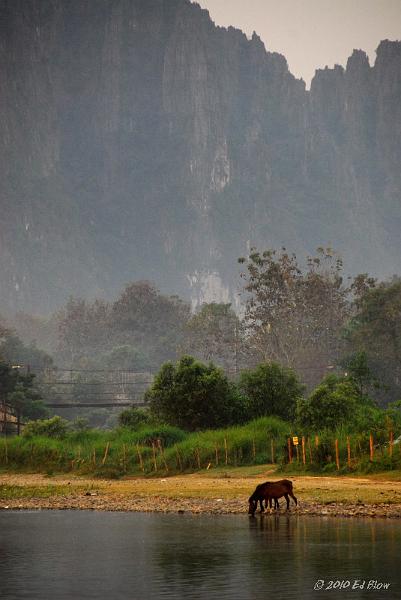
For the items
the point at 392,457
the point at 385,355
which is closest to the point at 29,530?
the point at 392,457

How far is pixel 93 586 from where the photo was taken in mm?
18672

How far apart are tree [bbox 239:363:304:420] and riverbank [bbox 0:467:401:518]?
10.6 metres

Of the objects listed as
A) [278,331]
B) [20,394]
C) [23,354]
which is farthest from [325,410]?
[23,354]

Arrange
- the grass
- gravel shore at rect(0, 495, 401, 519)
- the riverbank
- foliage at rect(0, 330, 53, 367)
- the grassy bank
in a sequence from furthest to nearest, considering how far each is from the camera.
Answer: foliage at rect(0, 330, 53, 367) → the grassy bank → the grass → the riverbank → gravel shore at rect(0, 495, 401, 519)

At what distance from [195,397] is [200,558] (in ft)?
99.3

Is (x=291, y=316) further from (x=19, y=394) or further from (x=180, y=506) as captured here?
(x=180, y=506)

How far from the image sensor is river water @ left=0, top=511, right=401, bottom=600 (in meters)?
18.0

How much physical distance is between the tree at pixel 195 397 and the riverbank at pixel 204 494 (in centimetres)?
921

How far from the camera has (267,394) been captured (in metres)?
52.2

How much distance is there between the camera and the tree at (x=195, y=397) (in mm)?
51531

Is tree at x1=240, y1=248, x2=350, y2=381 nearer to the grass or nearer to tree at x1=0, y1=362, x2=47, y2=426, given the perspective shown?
tree at x1=0, y1=362, x2=47, y2=426

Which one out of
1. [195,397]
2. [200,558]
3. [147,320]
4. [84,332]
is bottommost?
[200,558]

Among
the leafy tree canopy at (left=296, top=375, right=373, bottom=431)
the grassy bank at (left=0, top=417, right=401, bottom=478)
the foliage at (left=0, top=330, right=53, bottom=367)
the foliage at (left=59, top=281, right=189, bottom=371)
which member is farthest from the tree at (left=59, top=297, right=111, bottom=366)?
the leafy tree canopy at (left=296, top=375, right=373, bottom=431)

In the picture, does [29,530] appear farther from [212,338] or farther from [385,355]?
[212,338]
